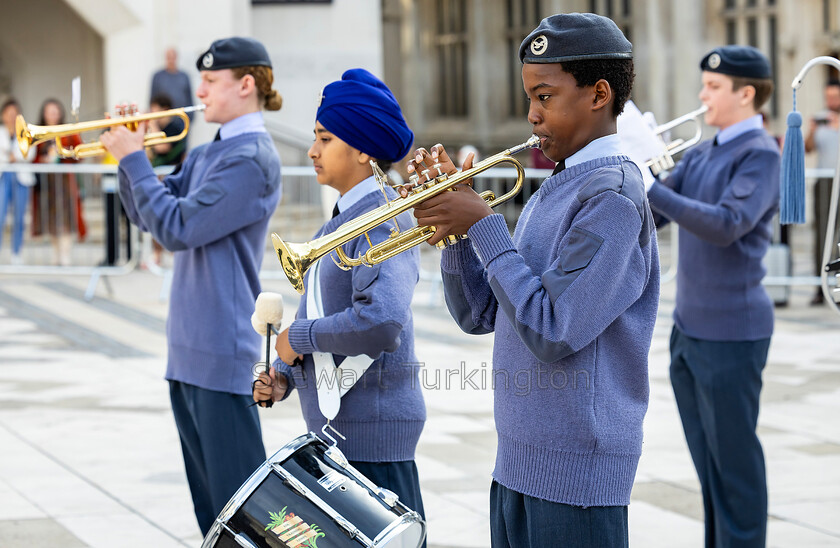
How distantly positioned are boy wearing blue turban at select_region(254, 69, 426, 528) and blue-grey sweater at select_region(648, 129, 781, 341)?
1.26 metres

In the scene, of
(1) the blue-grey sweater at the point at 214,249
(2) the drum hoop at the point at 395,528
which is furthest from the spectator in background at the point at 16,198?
(2) the drum hoop at the point at 395,528

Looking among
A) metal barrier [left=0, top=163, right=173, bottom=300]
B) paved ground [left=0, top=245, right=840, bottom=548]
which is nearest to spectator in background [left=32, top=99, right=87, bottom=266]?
metal barrier [left=0, top=163, right=173, bottom=300]

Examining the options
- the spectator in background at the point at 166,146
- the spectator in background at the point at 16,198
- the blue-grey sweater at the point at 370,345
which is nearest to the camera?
the blue-grey sweater at the point at 370,345

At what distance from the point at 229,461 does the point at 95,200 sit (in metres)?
9.45

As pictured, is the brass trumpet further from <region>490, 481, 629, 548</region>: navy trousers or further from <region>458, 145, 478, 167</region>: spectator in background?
→ <region>490, 481, 629, 548</region>: navy trousers

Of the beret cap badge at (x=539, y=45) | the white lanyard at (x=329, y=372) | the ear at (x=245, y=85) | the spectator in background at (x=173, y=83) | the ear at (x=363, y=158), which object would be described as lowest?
the white lanyard at (x=329, y=372)

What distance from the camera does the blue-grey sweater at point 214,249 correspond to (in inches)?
155

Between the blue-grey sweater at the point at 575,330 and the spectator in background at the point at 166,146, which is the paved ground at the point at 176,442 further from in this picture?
the spectator in background at the point at 166,146

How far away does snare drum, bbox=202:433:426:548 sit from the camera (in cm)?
280

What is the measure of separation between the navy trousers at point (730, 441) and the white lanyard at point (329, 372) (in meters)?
1.59

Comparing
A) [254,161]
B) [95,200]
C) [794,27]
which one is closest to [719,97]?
[254,161]

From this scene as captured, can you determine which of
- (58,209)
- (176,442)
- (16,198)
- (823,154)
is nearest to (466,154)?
(176,442)

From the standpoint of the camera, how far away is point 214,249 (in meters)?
4.04

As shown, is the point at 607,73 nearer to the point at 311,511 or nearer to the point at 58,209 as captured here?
the point at 311,511
